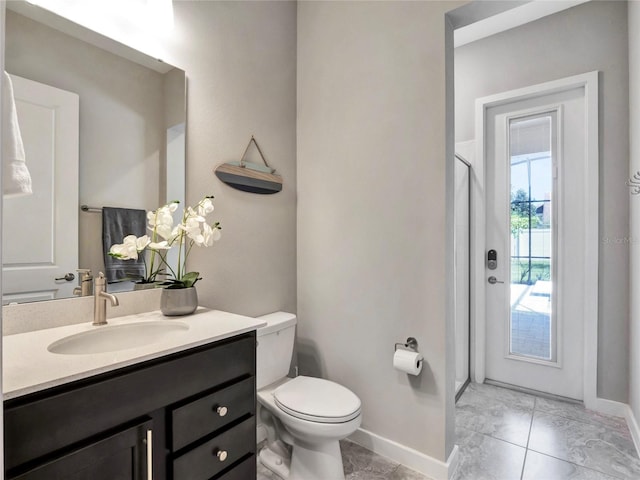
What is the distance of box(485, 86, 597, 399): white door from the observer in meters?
Result: 2.41

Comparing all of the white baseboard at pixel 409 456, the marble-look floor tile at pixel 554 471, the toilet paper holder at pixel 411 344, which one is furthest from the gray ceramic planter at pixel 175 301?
the marble-look floor tile at pixel 554 471

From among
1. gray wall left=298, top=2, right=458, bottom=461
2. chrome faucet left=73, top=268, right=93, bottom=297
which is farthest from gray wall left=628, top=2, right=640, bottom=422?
chrome faucet left=73, top=268, right=93, bottom=297

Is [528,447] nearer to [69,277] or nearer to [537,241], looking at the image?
[537,241]

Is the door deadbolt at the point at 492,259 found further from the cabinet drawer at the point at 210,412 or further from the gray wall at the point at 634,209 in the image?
the cabinet drawer at the point at 210,412

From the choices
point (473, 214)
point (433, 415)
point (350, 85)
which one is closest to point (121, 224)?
point (350, 85)

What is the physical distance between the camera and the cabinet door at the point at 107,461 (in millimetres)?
794

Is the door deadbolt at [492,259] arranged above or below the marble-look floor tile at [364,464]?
above

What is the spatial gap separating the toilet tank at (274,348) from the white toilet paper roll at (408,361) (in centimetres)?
60

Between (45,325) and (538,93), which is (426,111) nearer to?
(538,93)

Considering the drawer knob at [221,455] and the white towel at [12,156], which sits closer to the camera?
the white towel at [12,156]

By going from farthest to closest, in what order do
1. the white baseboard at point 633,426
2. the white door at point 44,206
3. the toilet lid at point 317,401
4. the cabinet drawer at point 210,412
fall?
the white baseboard at point 633,426 → the toilet lid at point 317,401 → the white door at point 44,206 → the cabinet drawer at point 210,412

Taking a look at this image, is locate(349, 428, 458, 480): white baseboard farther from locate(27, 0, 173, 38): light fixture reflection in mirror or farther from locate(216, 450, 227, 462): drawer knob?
locate(27, 0, 173, 38): light fixture reflection in mirror

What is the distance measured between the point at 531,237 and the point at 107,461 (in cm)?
286

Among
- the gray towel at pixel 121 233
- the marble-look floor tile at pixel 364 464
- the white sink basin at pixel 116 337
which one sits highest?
the gray towel at pixel 121 233
